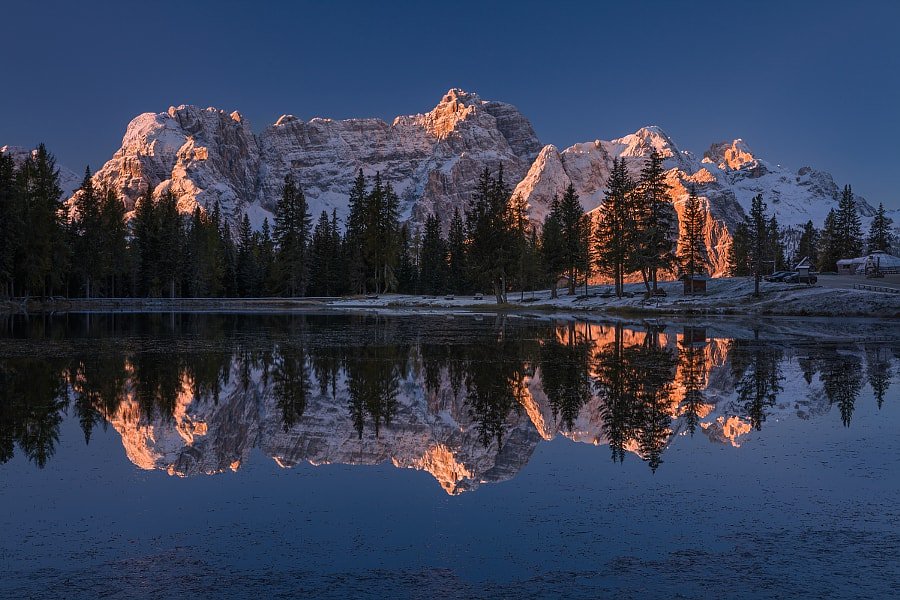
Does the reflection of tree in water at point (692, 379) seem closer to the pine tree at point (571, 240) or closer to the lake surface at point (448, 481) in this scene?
the lake surface at point (448, 481)

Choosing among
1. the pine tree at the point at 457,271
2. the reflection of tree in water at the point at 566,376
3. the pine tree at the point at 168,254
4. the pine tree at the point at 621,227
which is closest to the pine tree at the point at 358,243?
the pine tree at the point at 457,271

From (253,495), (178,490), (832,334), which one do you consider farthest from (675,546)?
(832,334)

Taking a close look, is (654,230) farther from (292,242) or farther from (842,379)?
(292,242)

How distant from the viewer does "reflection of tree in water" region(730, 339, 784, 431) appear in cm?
1736

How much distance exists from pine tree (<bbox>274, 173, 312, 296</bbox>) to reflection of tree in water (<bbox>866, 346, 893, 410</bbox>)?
89.1 metres

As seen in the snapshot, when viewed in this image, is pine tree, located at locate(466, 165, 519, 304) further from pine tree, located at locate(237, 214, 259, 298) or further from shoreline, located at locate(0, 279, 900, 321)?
pine tree, located at locate(237, 214, 259, 298)

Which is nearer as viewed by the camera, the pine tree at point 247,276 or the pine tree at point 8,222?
the pine tree at point 8,222

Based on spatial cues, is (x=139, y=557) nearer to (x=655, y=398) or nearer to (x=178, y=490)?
(x=178, y=490)

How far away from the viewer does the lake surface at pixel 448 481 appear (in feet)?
24.6

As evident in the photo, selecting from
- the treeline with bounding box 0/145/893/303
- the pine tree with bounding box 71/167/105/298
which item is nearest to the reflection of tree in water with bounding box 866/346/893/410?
the treeline with bounding box 0/145/893/303

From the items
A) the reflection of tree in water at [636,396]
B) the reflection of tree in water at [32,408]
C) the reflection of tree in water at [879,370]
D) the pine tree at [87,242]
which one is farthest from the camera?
the pine tree at [87,242]

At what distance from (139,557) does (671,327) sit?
4325 cm

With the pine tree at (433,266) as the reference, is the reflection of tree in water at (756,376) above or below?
below

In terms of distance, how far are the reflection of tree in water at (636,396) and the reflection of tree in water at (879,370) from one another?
5556 mm
